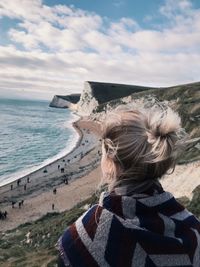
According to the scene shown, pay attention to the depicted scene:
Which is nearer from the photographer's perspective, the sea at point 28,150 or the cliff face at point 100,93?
the sea at point 28,150

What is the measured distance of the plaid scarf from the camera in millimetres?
2316

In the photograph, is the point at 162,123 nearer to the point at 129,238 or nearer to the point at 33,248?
the point at 129,238

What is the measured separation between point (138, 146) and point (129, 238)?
1.74ft

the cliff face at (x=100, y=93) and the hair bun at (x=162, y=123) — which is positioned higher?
the hair bun at (x=162, y=123)

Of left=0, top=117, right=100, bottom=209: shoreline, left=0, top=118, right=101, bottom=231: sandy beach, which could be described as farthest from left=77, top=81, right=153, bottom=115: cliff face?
left=0, top=118, right=101, bottom=231: sandy beach

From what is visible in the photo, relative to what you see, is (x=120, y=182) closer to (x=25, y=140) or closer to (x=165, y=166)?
(x=165, y=166)

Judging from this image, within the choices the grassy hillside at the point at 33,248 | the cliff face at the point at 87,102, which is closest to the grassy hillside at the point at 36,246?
the grassy hillside at the point at 33,248

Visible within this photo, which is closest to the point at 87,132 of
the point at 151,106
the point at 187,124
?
the point at 187,124

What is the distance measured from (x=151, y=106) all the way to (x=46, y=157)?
63.9 meters

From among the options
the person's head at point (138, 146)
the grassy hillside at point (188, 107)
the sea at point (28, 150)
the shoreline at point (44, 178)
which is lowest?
the sea at point (28, 150)

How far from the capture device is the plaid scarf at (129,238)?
2.32 meters

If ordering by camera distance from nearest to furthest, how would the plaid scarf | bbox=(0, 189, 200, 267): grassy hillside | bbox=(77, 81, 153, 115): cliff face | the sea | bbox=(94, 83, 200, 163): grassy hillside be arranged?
the plaid scarf, bbox=(0, 189, 200, 267): grassy hillside, bbox=(94, 83, 200, 163): grassy hillside, the sea, bbox=(77, 81, 153, 115): cliff face

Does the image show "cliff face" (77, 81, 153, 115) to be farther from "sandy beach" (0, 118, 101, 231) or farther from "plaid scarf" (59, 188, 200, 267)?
"plaid scarf" (59, 188, 200, 267)

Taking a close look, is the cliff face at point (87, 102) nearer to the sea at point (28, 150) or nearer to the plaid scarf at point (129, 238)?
the sea at point (28, 150)
